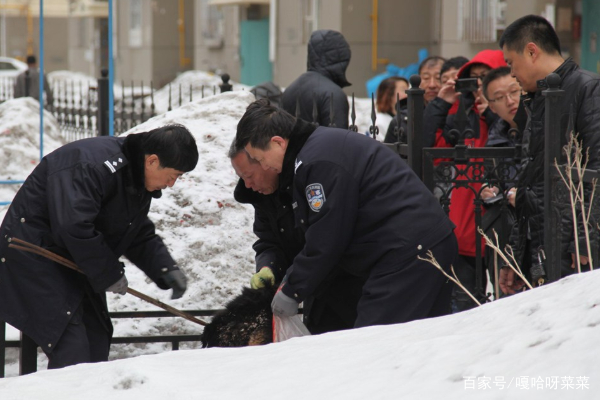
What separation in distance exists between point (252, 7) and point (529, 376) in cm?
2271

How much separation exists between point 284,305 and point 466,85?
2245 mm

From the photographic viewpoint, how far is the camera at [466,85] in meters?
A: 4.87

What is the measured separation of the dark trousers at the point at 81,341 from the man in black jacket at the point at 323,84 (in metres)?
2.29

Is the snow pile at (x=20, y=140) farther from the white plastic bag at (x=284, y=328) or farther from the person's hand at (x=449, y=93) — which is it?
the white plastic bag at (x=284, y=328)

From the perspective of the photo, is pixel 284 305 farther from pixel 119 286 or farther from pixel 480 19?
pixel 480 19

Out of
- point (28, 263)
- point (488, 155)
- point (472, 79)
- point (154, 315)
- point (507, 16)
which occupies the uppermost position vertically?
point (507, 16)

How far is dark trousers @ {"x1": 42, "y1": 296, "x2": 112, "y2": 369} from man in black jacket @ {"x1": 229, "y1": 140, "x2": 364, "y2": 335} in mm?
771

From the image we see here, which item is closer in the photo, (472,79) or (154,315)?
(154,315)

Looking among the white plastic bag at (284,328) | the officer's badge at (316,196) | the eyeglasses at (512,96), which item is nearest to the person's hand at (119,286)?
the white plastic bag at (284,328)

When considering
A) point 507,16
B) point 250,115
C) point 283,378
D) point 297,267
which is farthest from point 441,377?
point 507,16

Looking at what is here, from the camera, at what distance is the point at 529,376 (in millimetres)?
1550

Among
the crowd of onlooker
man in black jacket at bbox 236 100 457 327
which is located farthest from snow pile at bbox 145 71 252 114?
man in black jacket at bbox 236 100 457 327

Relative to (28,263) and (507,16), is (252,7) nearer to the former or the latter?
(507,16)

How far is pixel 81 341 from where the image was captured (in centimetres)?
360
